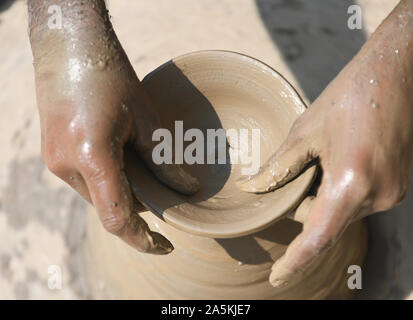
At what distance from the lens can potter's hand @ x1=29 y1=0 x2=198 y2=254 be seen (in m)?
1.17

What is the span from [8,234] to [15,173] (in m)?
0.31

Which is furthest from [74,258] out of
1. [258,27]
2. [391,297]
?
[258,27]

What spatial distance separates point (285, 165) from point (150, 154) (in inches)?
15.1

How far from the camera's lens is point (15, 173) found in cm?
220

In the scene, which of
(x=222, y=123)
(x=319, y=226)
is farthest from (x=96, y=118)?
(x=319, y=226)

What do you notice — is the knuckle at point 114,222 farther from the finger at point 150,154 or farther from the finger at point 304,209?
the finger at point 304,209

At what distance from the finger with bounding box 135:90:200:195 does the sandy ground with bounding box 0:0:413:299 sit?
2.82 ft

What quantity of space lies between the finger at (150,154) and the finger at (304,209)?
32 centimetres

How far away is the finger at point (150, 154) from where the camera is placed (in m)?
1.26

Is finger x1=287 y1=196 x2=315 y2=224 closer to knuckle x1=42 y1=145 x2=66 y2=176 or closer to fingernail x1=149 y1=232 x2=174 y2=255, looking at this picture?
fingernail x1=149 y1=232 x2=174 y2=255

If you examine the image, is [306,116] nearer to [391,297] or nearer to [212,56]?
[212,56]

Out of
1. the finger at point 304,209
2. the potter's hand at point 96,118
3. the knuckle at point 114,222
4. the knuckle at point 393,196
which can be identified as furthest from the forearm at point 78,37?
the knuckle at point 393,196

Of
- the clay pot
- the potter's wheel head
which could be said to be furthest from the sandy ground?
the potter's wheel head

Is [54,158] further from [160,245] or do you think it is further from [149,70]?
[149,70]
